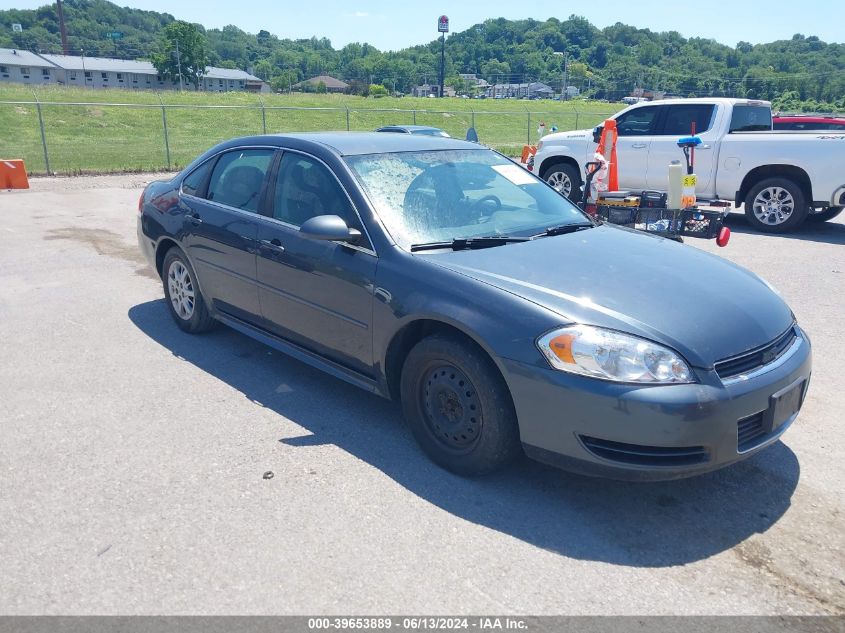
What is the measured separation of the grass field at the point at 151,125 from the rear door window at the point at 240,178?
1462 centimetres

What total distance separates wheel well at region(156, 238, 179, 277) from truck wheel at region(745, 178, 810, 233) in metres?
8.65

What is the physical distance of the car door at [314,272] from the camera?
3988 mm

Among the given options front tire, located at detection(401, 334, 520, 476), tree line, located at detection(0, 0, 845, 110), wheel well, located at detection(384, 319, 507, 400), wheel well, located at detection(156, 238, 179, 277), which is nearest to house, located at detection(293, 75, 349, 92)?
tree line, located at detection(0, 0, 845, 110)

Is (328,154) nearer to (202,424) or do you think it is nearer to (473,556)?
(202,424)

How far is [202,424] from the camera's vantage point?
421 centimetres

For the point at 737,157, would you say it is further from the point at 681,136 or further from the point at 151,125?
the point at 151,125

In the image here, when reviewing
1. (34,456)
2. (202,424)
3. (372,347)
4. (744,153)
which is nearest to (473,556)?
(372,347)

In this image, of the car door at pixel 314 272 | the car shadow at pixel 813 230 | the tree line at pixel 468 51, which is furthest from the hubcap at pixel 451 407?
the tree line at pixel 468 51

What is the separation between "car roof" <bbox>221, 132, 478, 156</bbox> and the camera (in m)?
4.50

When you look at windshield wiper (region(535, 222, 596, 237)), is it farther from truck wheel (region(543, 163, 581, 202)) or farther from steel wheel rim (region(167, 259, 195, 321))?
truck wheel (region(543, 163, 581, 202))

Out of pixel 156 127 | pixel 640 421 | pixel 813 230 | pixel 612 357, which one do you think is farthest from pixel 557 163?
pixel 156 127

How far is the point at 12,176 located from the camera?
14.9 meters

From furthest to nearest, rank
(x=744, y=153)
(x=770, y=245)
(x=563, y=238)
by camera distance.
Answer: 1. (x=744, y=153)
2. (x=770, y=245)
3. (x=563, y=238)

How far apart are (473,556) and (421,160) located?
100 inches
